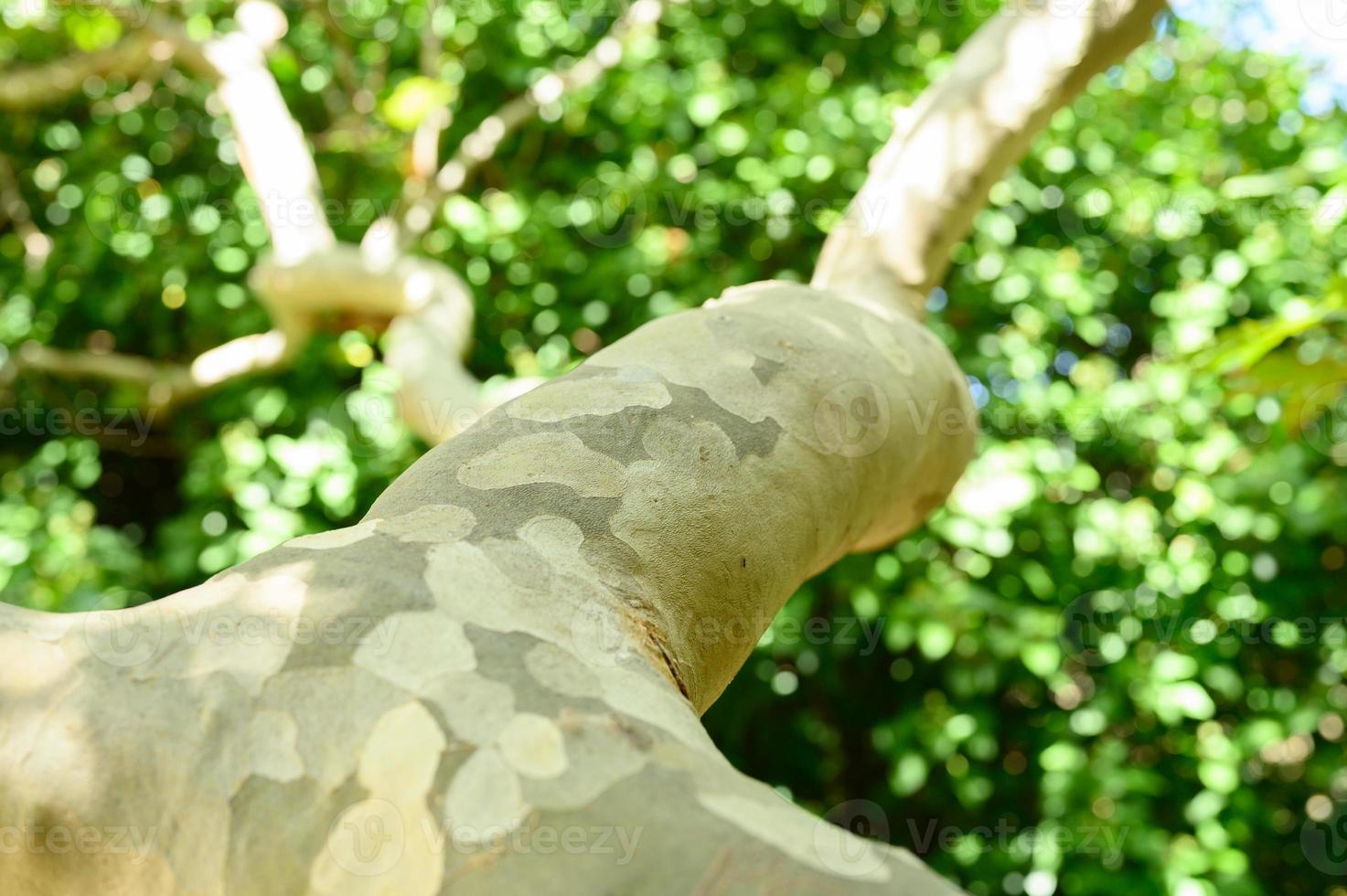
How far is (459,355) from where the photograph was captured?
9.21 feet

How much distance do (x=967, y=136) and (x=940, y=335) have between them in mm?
1357

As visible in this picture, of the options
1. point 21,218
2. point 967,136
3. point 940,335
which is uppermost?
point 967,136

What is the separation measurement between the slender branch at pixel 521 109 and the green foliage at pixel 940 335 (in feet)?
0.23

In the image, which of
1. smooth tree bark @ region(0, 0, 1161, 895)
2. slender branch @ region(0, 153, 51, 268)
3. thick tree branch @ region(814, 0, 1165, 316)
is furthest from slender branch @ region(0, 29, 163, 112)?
smooth tree bark @ region(0, 0, 1161, 895)

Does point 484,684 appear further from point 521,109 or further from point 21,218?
point 21,218

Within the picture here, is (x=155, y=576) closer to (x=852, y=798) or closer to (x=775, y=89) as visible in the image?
(x=852, y=798)

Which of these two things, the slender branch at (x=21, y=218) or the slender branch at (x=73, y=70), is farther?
the slender branch at (x=21, y=218)

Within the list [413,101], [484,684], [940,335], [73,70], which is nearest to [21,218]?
[73,70]

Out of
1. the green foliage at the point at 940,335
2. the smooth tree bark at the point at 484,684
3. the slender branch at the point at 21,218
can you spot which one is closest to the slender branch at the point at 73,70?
the green foliage at the point at 940,335

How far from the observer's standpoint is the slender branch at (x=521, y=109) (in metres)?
3.58

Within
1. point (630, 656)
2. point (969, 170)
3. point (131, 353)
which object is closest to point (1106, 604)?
point (969, 170)

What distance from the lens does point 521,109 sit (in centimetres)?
370

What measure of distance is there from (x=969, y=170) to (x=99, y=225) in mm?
3072

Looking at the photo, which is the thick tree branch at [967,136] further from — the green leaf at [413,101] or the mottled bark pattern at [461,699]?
the green leaf at [413,101]
